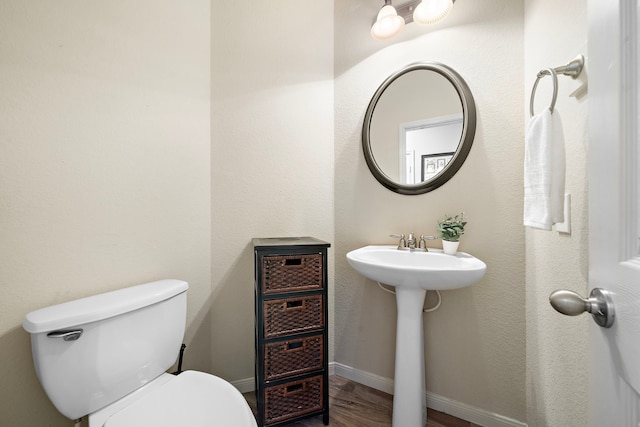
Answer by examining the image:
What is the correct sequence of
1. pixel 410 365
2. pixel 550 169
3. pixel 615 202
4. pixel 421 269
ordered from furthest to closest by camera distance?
1. pixel 410 365
2. pixel 421 269
3. pixel 550 169
4. pixel 615 202

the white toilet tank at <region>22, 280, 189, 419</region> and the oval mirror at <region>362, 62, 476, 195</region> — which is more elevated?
the oval mirror at <region>362, 62, 476, 195</region>

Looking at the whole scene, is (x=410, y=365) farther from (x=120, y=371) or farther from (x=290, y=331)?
(x=120, y=371)

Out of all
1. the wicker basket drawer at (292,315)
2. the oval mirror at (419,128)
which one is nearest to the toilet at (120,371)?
the wicker basket drawer at (292,315)

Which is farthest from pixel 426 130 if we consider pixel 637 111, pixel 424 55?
pixel 637 111

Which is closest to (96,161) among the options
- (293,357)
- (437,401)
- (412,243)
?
(293,357)

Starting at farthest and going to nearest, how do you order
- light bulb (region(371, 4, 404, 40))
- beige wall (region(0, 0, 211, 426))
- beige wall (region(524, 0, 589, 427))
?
light bulb (region(371, 4, 404, 40)), beige wall (region(0, 0, 211, 426)), beige wall (region(524, 0, 589, 427))

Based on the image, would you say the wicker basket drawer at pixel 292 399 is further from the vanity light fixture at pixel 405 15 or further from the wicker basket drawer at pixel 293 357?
the vanity light fixture at pixel 405 15

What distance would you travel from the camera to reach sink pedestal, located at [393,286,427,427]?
1.21 meters

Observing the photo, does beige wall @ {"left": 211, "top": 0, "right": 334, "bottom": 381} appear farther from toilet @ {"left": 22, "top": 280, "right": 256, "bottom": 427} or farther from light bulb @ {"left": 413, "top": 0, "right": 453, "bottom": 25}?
light bulb @ {"left": 413, "top": 0, "right": 453, "bottom": 25}

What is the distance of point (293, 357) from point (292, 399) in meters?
0.21

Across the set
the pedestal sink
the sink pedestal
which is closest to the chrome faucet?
the pedestal sink

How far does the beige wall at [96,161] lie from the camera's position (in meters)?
1.02

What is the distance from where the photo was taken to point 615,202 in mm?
396

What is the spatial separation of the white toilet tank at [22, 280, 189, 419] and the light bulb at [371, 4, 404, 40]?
1807 mm
